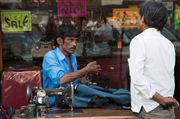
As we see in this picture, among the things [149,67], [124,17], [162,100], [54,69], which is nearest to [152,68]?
[149,67]

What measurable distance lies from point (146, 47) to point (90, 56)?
8.87 ft

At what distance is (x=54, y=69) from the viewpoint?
4301mm

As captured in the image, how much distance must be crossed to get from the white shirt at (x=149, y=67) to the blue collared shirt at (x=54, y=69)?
913mm

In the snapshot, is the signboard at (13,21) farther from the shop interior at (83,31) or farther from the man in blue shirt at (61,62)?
the man in blue shirt at (61,62)

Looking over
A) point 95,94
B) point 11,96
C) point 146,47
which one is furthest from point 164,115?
point 11,96

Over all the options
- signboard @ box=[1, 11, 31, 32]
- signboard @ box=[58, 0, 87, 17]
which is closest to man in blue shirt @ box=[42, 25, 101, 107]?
signboard @ box=[1, 11, 31, 32]

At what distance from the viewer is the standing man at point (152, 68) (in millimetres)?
3436

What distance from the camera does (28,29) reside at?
5906 mm

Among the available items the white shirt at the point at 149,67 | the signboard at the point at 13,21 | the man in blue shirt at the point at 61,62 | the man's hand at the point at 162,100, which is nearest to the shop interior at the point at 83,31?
the signboard at the point at 13,21

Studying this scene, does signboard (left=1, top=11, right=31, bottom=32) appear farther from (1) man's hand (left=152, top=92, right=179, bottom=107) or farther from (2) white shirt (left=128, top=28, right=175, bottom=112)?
(1) man's hand (left=152, top=92, right=179, bottom=107)

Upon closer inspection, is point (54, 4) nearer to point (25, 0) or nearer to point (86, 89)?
point (25, 0)

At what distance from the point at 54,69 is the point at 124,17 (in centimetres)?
206

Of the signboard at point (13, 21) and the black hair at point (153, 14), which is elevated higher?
the black hair at point (153, 14)

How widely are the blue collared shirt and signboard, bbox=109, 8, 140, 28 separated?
5.96ft
